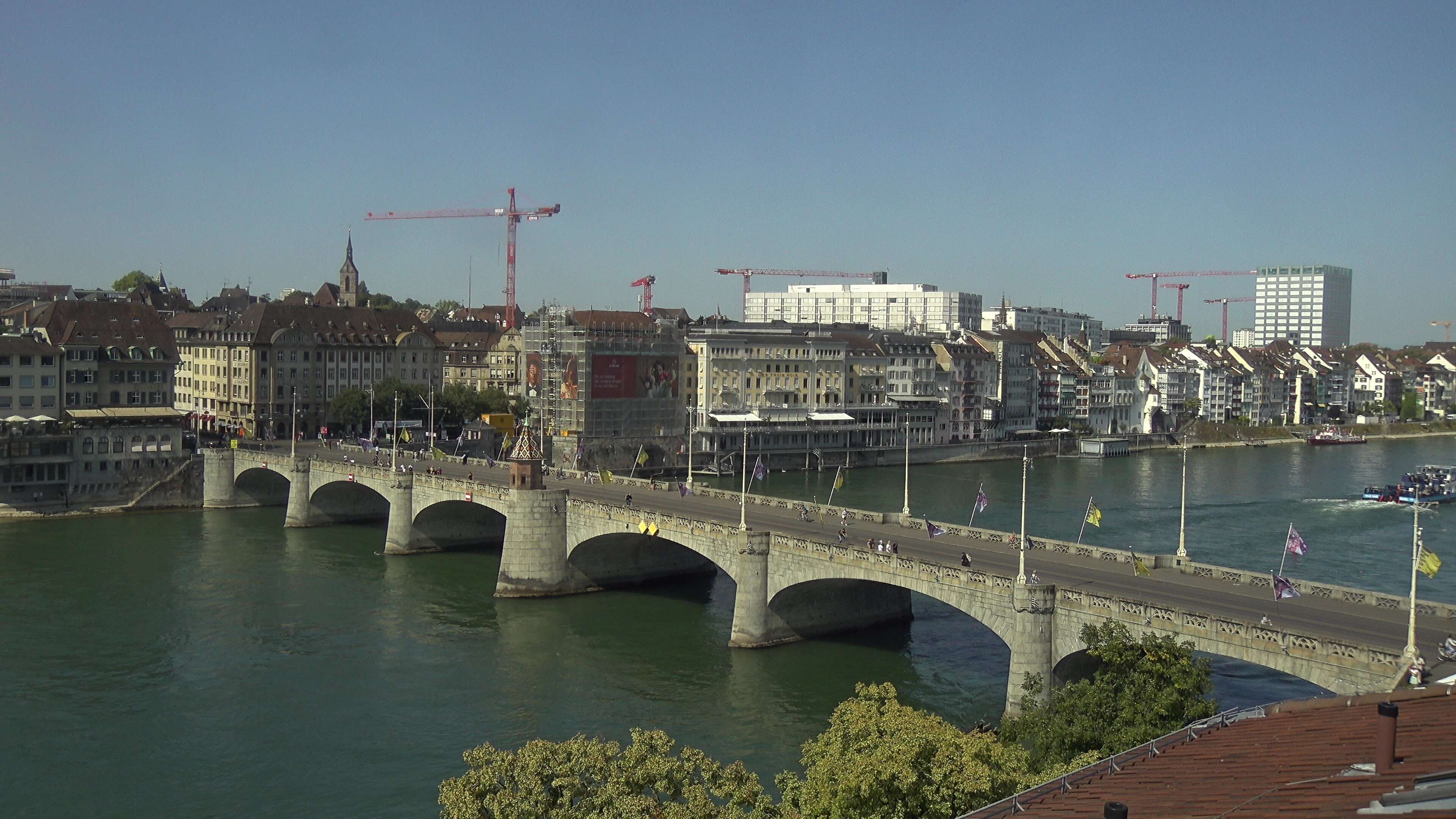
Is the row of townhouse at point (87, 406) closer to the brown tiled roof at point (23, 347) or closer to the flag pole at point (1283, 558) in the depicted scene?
the brown tiled roof at point (23, 347)

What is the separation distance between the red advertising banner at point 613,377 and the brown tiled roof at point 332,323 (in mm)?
30720

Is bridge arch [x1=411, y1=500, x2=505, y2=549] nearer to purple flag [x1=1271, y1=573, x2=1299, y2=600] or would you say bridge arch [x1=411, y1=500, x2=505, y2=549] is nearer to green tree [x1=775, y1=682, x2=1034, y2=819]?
purple flag [x1=1271, y1=573, x2=1299, y2=600]

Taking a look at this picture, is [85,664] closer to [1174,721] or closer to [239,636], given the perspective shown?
[239,636]

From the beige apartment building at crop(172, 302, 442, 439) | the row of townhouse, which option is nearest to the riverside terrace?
the row of townhouse

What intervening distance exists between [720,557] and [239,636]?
21.5 meters

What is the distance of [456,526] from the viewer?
79.2 m

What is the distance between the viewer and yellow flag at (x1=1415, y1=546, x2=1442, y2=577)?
114ft

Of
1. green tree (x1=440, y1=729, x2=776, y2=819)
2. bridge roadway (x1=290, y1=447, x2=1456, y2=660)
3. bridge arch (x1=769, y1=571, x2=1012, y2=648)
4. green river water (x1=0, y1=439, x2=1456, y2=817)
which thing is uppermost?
bridge roadway (x1=290, y1=447, x2=1456, y2=660)

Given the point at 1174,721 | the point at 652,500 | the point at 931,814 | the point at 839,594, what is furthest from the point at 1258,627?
the point at 652,500

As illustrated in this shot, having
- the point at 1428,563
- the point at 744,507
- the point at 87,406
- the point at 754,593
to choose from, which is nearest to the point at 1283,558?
the point at 1428,563

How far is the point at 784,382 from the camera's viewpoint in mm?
149750

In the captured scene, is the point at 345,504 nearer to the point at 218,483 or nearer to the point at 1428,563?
the point at 218,483

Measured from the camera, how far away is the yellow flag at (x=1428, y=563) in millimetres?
34875

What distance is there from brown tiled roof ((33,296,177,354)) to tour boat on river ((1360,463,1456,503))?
10158 cm
